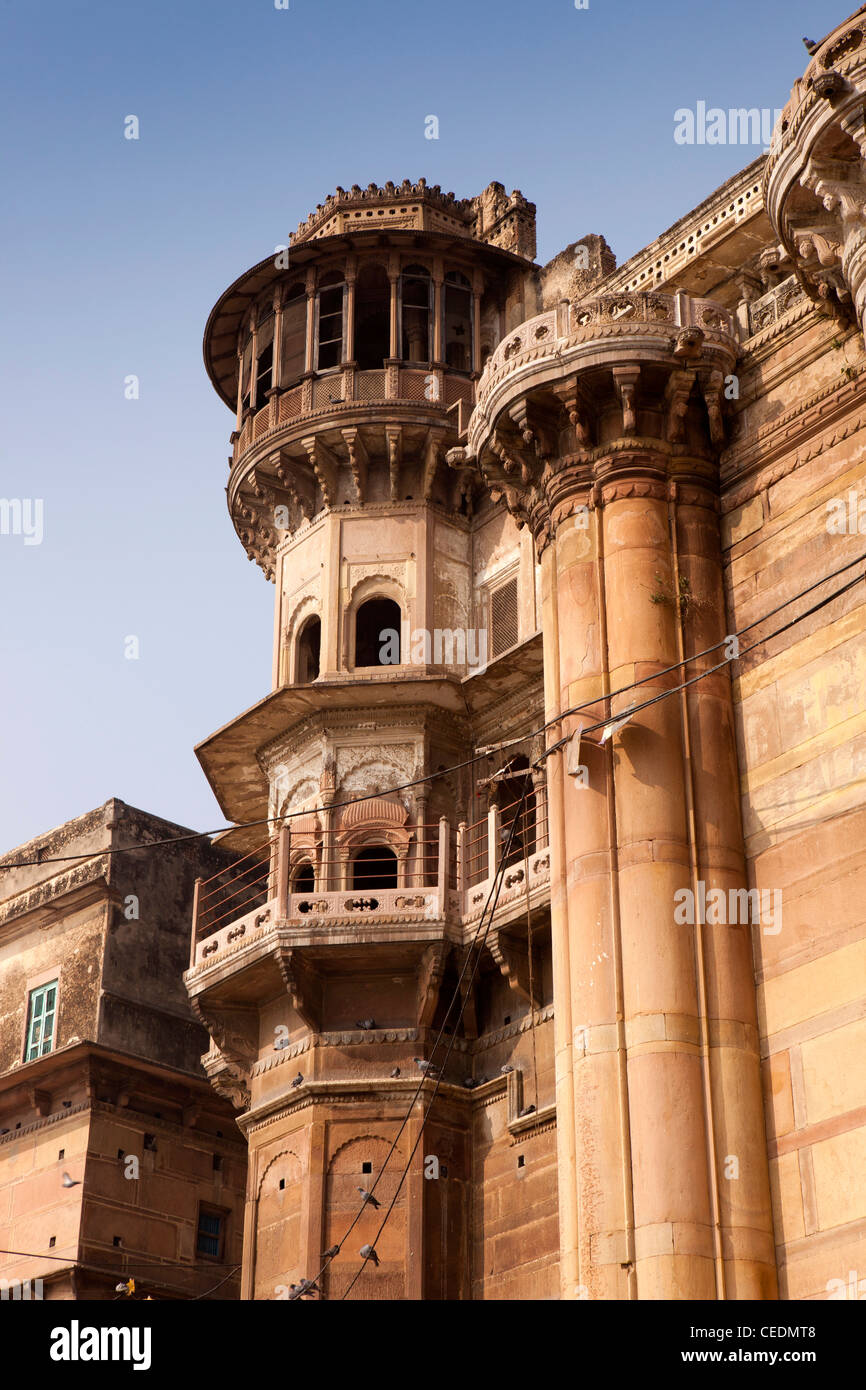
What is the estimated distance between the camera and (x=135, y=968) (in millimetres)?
27953

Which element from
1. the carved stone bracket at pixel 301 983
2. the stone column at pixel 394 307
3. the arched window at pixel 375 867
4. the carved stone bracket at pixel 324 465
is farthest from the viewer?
the stone column at pixel 394 307

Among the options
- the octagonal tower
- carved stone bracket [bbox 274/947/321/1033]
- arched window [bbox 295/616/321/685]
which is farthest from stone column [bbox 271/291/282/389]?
carved stone bracket [bbox 274/947/321/1033]

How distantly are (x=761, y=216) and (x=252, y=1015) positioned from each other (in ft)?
35.3

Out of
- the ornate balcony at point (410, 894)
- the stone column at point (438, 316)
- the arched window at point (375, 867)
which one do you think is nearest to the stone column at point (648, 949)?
the ornate balcony at point (410, 894)

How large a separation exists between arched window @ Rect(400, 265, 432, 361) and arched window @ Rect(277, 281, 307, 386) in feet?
4.34

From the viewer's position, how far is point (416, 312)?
25.8 metres

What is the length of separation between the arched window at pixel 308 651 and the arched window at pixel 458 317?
3.98 meters

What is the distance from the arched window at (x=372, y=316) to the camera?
84.1ft

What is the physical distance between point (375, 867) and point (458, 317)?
7581 millimetres

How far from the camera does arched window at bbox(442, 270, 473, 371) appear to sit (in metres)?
25.5

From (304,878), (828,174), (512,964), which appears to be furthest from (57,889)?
(828,174)

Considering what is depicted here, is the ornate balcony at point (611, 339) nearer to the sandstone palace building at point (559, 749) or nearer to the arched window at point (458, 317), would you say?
the sandstone palace building at point (559, 749)

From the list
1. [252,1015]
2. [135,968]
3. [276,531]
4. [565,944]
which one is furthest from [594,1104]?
[135,968]
